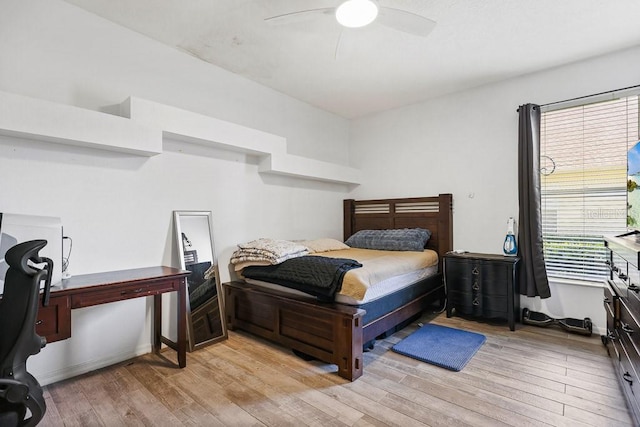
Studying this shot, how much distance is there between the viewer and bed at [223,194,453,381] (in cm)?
233

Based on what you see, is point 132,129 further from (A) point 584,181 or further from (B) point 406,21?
(A) point 584,181

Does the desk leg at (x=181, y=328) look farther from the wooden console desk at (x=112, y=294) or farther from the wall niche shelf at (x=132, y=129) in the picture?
the wall niche shelf at (x=132, y=129)

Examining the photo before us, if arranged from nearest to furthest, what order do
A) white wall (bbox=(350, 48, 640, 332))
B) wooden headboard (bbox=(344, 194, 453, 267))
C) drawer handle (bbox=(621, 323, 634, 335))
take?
drawer handle (bbox=(621, 323, 634, 335))
white wall (bbox=(350, 48, 640, 332))
wooden headboard (bbox=(344, 194, 453, 267))

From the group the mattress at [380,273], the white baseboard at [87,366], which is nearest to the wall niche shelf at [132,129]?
the mattress at [380,273]

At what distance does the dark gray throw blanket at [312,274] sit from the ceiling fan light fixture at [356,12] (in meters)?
1.82

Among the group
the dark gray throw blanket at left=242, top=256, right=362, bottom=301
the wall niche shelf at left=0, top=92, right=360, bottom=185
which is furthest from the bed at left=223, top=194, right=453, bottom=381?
the wall niche shelf at left=0, top=92, right=360, bottom=185

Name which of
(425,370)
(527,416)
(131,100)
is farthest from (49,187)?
(527,416)

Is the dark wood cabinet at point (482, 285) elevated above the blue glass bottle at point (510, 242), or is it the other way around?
the blue glass bottle at point (510, 242)

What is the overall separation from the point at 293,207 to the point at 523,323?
9.76 ft

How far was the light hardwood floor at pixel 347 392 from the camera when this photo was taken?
6.05 ft

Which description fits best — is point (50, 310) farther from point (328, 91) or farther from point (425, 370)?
point (328, 91)

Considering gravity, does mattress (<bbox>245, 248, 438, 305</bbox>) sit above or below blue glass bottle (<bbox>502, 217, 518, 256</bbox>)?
below

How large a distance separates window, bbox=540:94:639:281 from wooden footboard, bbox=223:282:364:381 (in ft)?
8.26

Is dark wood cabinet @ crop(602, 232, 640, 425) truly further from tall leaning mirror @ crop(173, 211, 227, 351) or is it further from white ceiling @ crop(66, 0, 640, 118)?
tall leaning mirror @ crop(173, 211, 227, 351)
